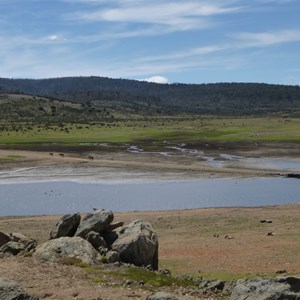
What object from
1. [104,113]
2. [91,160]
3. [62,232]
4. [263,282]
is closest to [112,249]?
[62,232]

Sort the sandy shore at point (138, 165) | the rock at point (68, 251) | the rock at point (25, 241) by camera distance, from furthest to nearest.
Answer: the sandy shore at point (138, 165)
the rock at point (25, 241)
the rock at point (68, 251)

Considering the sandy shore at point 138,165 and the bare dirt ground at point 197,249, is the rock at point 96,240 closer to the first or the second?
the bare dirt ground at point 197,249

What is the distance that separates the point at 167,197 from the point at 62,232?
2282 centimetres

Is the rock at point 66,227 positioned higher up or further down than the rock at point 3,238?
higher up

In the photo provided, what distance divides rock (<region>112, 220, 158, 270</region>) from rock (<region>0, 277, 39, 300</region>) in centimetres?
577

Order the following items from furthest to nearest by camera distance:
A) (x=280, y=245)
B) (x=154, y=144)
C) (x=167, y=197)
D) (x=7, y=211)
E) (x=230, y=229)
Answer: (x=154, y=144), (x=167, y=197), (x=7, y=211), (x=230, y=229), (x=280, y=245)

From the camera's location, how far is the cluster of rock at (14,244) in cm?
2105

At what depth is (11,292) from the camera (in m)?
14.4

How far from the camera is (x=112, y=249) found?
20.5 m

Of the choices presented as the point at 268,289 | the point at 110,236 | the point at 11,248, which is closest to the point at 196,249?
the point at 110,236

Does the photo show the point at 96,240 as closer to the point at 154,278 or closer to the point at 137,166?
the point at 154,278

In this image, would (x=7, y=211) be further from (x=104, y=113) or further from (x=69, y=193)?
(x=104, y=113)

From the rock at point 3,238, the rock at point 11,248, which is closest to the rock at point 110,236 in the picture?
the rock at point 11,248

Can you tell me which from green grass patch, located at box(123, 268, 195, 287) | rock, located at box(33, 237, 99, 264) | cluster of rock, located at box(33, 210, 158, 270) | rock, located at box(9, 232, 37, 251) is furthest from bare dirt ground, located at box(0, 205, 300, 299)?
rock, located at box(9, 232, 37, 251)
